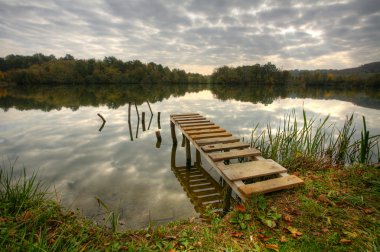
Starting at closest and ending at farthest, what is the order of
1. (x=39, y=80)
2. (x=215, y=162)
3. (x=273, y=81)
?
(x=215, y=162) → (x=39, y=80) → (x=273, y=81)

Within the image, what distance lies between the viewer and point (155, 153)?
31.8 feet

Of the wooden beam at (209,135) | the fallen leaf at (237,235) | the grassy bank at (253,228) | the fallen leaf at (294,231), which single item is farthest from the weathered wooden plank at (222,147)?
the fallen leaf at (294,231)

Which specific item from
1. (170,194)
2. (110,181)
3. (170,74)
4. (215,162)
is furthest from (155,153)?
(170,74)

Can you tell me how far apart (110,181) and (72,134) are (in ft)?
23.4

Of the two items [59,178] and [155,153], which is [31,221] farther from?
[155,153]

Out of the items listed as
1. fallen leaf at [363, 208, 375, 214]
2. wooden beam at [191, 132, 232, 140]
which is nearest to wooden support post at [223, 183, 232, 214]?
fallen leaf at [363, 208, 375, 214]

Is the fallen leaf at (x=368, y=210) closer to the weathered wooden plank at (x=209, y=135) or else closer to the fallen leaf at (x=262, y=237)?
the fallen leaf at (x=262, y=237)

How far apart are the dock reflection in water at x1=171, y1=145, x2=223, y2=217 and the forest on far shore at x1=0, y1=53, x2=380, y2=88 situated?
73.3 metres

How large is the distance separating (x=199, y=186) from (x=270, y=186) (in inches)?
122

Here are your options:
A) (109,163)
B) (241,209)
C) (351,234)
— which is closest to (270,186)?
(241,209)

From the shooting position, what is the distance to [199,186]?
22.2 feet

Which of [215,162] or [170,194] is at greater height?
[215,162]

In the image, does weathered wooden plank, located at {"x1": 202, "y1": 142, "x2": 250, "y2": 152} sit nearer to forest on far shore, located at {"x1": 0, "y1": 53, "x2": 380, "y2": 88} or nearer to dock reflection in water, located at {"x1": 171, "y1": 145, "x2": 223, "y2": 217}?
dock reflection in water, located at {"x1": 171, "y1": 145, "x2": 223, "y2": 217}

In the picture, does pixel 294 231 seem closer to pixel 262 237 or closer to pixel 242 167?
pixel 262 237
